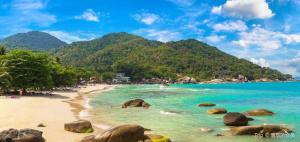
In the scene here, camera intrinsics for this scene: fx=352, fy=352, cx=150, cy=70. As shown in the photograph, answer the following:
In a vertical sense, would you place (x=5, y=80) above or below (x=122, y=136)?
above

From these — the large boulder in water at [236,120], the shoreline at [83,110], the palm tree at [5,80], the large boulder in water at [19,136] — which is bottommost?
the shoreline at [83,110]

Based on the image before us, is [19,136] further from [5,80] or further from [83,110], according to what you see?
[5,80]

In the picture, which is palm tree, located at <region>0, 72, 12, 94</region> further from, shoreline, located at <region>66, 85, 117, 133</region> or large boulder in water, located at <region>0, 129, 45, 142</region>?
large boulder in water, located at <region>0, 129, 45, 142</region>

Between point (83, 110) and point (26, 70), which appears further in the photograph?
point (26, 70)

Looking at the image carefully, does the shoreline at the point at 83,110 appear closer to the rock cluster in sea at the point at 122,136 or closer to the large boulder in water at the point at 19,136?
the rock cluster in sea at the point at 122,136

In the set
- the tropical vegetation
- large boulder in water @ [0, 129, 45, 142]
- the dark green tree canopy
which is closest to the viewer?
large boulder in water @ [0, 129, 45, 142]

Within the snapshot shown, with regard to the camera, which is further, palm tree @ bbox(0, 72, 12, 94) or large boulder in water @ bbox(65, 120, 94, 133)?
palm tree @ bbox(0, 72, 12, 94)

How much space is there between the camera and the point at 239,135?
76.2 ft

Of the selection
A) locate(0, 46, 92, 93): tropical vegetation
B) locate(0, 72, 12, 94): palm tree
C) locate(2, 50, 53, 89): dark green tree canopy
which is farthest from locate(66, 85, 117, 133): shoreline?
locate(0, 72, 12, 94): palm tree

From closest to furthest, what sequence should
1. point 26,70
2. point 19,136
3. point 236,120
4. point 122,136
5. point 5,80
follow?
point 19,136
point 122,136
point 236,120
point 5,80
point 26,70

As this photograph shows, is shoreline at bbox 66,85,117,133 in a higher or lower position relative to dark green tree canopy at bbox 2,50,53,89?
lower

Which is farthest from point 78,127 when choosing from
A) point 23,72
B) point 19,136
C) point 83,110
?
point 23,72

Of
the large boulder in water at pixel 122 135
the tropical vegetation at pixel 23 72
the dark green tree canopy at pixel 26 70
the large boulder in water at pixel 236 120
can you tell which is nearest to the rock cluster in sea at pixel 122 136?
the large boulder in water at pixel 122 135

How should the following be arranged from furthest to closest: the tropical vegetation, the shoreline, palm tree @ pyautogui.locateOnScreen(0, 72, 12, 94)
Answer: the tropical vegetation < palm tree @ pyautogui.locateOnScreen(0, 72, 12, 94) < the shoreline
